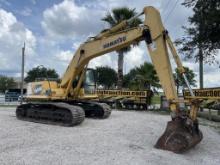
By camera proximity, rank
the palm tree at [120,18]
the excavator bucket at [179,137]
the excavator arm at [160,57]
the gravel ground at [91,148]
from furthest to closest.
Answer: the palm tree at [120,18]
the excavator arm at [160,57]
the excavator bucket at [179,137]
the gravel ground at [91,148]

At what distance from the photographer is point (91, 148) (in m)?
9.77

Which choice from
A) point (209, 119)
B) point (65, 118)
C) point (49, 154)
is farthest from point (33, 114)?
point (209, 119)

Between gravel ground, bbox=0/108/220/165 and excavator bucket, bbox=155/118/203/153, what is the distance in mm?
234

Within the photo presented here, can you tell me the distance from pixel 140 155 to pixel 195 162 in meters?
1.35

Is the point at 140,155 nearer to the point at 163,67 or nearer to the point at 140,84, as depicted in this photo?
the point at 163,67

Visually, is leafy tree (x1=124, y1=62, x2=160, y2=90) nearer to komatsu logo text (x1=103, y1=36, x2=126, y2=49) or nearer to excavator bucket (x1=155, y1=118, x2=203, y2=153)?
komatsu logo text (x1=103, y1=36, x2=126, y2=49)

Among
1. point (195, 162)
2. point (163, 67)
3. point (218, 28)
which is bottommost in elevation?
point (195, 162)

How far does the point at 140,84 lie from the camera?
40.1 m

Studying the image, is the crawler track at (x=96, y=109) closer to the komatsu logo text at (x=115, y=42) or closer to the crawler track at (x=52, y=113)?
the crawler track at (x=52, y=113)

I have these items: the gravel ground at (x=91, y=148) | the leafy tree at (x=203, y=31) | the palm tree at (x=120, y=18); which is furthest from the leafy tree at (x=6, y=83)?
the gravel ground at (x=91, y=148)

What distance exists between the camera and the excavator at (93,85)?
10336 millimetres

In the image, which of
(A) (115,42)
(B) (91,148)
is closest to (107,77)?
(A) (115,42)

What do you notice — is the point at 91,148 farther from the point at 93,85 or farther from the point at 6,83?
the point at 6,83

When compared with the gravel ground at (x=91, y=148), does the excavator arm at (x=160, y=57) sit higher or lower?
higher
